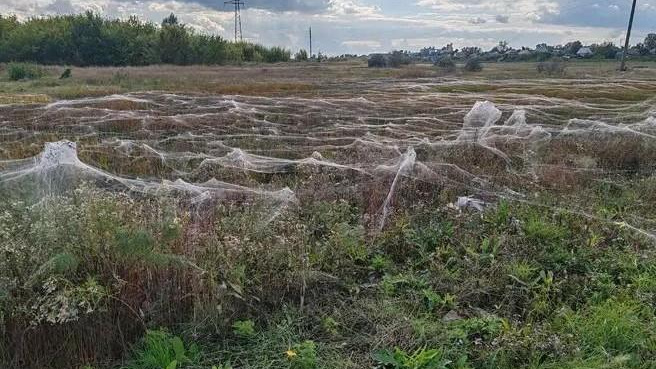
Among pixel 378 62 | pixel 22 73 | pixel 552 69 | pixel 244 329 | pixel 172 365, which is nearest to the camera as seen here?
pixel 172 365

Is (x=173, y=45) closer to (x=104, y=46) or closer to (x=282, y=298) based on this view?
(x=104, y=46)

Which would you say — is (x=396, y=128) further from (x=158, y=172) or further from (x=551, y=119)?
(x=158, y=172)

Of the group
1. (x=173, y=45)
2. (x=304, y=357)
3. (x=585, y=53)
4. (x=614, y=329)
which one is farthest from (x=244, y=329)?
(x=585, y=53)

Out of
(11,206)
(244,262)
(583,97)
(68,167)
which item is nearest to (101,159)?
(68,167)

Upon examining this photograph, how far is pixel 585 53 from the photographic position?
48.8 meters

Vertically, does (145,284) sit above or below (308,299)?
above

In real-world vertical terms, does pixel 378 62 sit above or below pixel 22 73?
above

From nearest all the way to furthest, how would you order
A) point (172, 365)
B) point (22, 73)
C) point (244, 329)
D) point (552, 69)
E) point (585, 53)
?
point (172, 365), point (244, 329), point (22, 73), point (552, 69), point (585, 53)

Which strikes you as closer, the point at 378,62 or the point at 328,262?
the point at 328,262

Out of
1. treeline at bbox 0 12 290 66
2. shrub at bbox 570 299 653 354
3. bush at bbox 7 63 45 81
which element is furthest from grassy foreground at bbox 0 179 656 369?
treeline at bbox 0 12 290 66

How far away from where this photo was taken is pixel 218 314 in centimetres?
313

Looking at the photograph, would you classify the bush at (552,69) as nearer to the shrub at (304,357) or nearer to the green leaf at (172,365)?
the shrub at (304,357)

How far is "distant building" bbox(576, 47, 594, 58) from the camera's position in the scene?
4822 centimetres

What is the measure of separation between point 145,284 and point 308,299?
1079 mm
